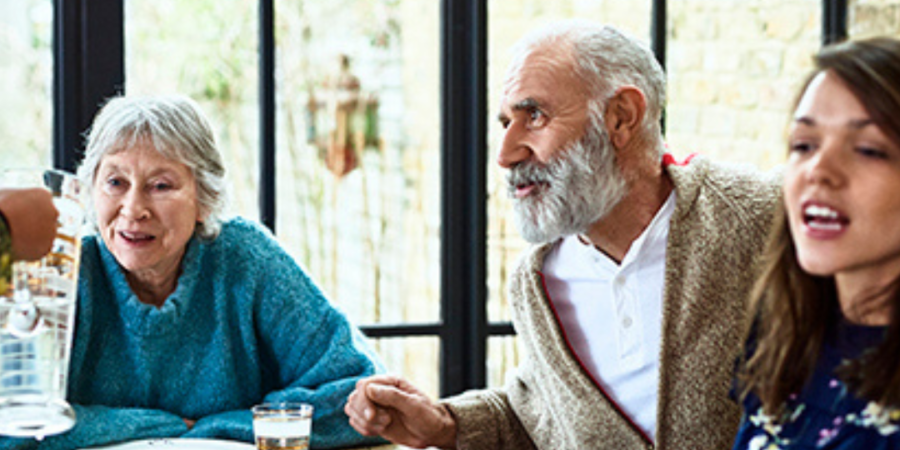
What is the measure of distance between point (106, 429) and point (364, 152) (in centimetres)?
121

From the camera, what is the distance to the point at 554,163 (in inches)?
90.9

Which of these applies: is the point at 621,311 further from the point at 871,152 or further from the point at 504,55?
the point at 504,55

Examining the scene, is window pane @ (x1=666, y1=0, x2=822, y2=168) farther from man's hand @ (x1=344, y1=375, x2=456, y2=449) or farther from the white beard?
man's hand @ (x1=344, y1=375, x2=456, y2=449)

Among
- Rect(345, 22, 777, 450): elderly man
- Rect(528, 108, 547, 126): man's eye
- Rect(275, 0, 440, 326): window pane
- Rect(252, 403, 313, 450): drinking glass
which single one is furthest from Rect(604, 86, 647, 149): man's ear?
Rect(275, 0, 440, 326): window pane

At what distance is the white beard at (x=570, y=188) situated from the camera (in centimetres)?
228

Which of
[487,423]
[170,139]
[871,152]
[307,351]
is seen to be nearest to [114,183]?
[170,139]

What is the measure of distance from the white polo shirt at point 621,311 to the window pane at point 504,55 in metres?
0.88

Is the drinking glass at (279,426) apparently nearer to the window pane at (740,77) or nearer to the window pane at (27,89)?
the window pane at (27,89)

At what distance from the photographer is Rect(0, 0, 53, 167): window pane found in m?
2.92

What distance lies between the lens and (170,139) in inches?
A: 99.6

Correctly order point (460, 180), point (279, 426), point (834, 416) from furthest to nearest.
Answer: point (460, 180), point (279, 426), point (834, 416)

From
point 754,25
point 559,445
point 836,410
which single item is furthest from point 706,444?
point 754,25

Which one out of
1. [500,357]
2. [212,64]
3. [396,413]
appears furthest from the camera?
[500,357]

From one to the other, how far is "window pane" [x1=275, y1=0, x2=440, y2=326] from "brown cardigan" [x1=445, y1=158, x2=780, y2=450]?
3.16 feet
